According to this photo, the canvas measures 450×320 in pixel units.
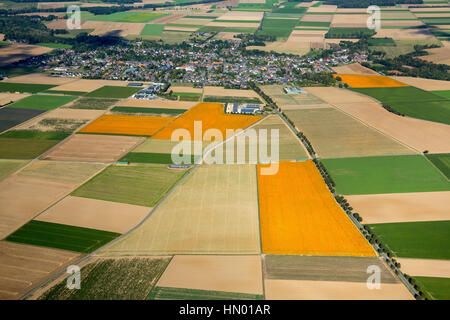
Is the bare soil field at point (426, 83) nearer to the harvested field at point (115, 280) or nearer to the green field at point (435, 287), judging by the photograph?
the green field at point (435, 287)

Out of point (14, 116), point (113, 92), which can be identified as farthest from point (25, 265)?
point (113, 92)

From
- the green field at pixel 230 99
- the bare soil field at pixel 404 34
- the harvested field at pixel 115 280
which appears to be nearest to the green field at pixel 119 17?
the green field at pixel 230 99

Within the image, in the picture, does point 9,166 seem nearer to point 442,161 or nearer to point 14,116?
point 14,116

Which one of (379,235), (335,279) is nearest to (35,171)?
(335,279)

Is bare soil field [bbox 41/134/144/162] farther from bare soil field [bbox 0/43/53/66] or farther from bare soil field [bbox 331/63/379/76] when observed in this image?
bare soil field [bbox 331/63/379/76]

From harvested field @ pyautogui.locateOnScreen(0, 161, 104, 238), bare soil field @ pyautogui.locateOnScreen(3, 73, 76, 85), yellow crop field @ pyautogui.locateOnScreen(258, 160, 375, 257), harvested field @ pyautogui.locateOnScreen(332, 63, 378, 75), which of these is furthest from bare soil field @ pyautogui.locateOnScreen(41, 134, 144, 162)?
harvested field @ pyautogui.locateOnScreen(332, 63, 378, 75)
